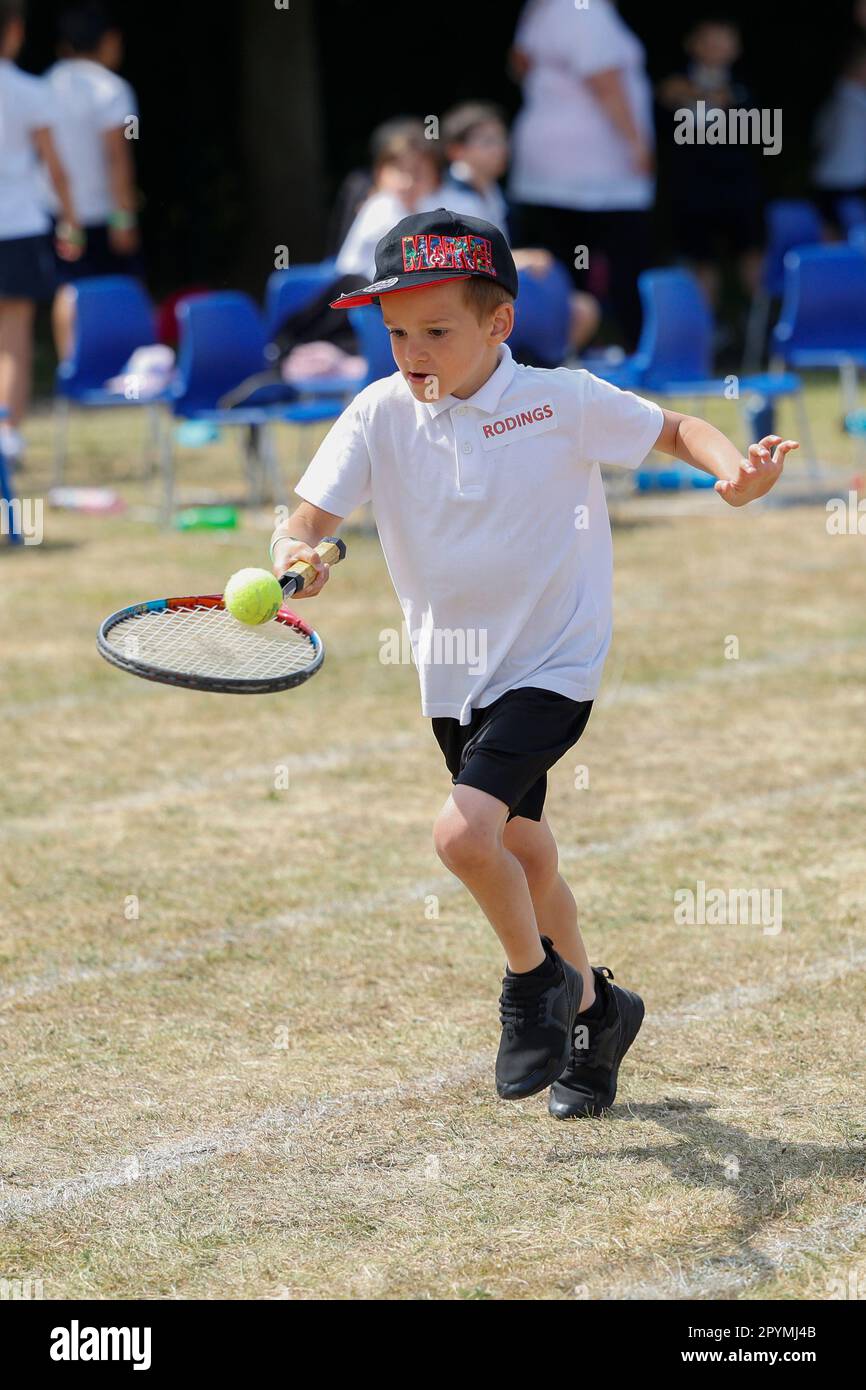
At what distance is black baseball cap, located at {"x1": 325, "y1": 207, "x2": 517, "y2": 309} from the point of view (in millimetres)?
3662

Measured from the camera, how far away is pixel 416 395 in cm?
376

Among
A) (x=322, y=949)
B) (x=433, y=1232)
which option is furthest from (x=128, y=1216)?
(x=322, y=949)

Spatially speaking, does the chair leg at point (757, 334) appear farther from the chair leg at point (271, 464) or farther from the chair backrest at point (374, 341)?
the chair backrest at point (374, 341)

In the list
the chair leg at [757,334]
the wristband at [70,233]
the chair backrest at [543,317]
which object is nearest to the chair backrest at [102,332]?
the wristband at [70,233]

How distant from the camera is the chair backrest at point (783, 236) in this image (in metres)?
15.7

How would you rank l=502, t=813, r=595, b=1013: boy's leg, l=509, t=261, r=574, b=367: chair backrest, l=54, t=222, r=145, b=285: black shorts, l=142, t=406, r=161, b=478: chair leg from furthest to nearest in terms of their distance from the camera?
l=54, t=222, r=145, b=285: black shorts, l=142, t=406, r=161, b=478: chair leg, l=509, t=261, r=574, b=367: chair backrest, l=502, t=813, r=595, b=1013: boy's leg

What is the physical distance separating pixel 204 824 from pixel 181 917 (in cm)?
81

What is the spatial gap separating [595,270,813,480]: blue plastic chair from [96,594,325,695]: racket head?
7081mm

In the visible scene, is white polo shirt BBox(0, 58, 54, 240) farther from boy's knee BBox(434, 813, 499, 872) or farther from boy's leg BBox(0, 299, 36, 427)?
boy's knee BBox(434, 813, 499, 872)

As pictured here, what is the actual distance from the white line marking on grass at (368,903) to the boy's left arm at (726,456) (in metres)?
1.78

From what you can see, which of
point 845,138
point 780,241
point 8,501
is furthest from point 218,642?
point 845,138

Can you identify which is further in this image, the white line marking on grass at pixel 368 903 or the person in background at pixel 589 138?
the person in background at pixel 589 138

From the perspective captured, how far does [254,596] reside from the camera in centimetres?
365

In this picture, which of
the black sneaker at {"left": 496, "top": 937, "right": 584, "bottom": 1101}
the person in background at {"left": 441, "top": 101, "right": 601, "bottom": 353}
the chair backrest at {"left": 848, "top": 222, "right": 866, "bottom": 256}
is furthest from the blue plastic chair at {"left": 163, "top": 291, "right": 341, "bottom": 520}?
the black sneaker at {"left": 496, "top": 937, "right": 584, "bottom": 1101}
